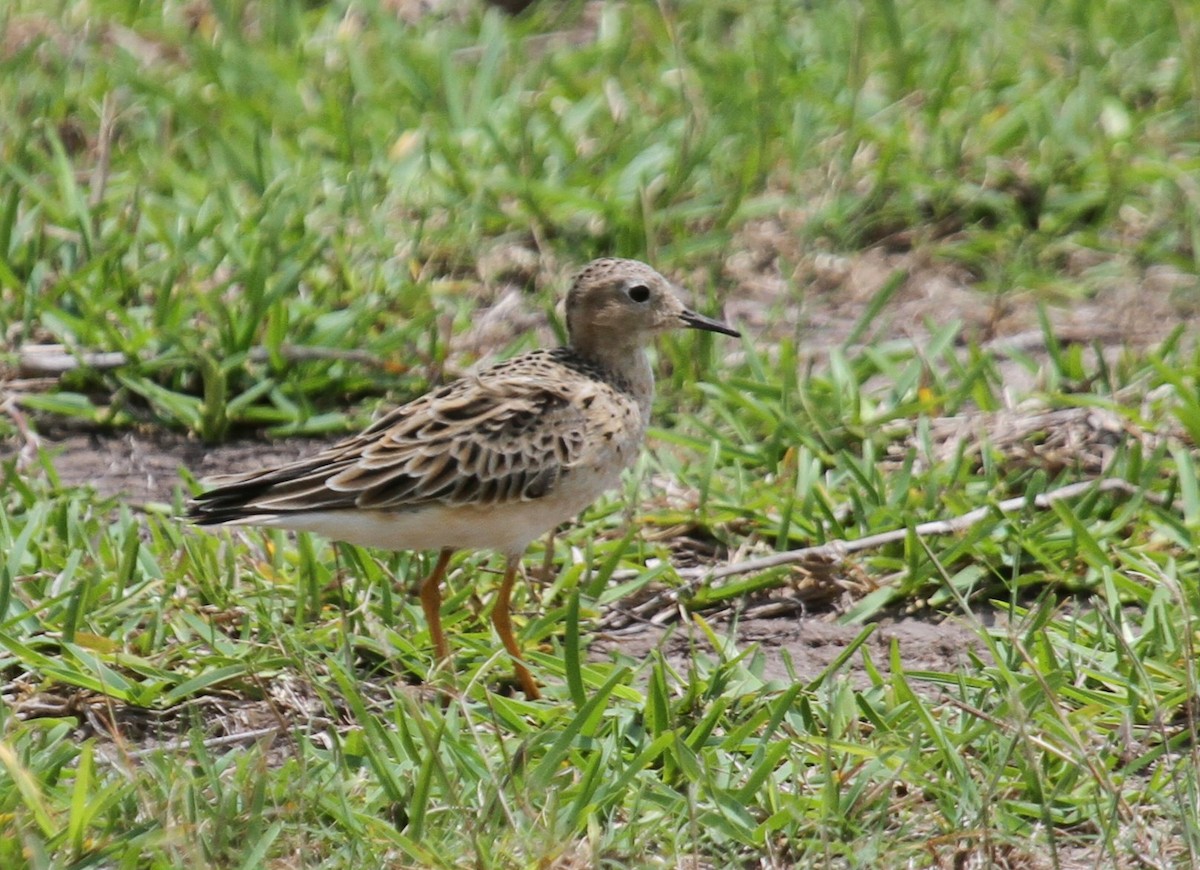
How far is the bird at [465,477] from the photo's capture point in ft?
17.6

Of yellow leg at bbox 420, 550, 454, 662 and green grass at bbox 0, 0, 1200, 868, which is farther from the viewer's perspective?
yellow leg at bbox 420, 550, 454, 662

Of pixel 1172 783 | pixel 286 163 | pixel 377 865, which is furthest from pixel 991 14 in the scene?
pixel 377 865

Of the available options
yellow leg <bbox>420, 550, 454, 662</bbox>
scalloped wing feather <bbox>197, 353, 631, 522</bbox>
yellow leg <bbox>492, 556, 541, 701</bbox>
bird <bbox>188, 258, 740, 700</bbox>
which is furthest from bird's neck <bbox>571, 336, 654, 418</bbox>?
yellow leg <bbox>420, 550, 454, 662</bbox>

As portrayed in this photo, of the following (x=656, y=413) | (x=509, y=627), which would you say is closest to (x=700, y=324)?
(x=656, y=413)

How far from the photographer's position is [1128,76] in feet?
29.5

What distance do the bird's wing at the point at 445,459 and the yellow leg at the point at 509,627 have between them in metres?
0.26

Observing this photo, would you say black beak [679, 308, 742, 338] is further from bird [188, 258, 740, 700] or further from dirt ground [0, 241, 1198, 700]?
dirt ground [0, 241, 1198, 700]

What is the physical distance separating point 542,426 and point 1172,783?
7.05 feet

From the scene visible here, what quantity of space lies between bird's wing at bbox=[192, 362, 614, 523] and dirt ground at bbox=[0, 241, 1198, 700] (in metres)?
0.66

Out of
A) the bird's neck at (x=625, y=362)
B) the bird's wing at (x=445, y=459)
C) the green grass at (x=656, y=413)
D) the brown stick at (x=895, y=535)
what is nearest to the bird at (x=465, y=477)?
the bird's wing at (x=445, y=459)

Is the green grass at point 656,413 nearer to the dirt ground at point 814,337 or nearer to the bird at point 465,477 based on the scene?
the dirt ground at point 814,337

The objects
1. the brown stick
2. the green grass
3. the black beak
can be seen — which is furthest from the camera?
the black beak

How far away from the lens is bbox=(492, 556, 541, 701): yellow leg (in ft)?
17.5

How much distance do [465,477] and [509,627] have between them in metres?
0.49
